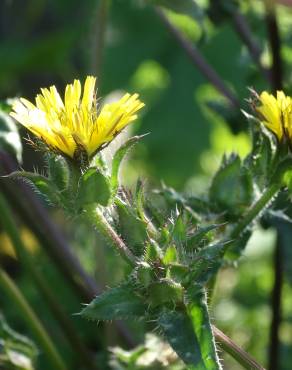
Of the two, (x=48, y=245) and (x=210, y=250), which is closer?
(x=210, y=250)

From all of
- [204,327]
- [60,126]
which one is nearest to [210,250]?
[204,327]

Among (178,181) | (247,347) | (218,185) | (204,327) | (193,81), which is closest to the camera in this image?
(204,327)

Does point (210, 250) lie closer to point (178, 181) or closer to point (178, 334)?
point (178, 334)

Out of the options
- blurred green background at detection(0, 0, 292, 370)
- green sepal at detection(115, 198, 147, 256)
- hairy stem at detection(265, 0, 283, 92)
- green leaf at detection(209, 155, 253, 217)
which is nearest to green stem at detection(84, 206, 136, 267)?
green sepal at detection(115, 198, 147, 256)

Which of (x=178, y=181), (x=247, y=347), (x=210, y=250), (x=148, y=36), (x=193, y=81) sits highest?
(x=148, y=36)

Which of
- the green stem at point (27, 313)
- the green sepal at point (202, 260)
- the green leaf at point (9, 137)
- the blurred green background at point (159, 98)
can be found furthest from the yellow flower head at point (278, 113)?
the blurred green background at point (159, 98)

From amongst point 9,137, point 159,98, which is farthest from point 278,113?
point 159,98

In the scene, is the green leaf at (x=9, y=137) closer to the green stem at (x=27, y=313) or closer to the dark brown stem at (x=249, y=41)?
the green stem at (x=27, y=313)

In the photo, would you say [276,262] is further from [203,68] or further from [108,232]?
[108,232]
